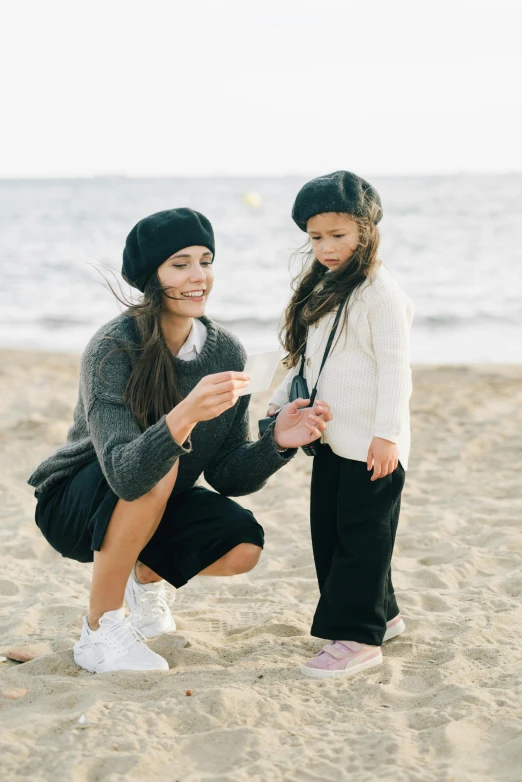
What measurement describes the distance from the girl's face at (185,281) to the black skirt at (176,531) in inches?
22.3

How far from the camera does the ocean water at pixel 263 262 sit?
10.2 meters

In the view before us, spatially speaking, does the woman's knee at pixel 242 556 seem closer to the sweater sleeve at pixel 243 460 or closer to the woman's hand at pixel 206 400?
the sweater sleeve at pixel 243 460

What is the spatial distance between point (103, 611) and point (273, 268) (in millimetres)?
12854

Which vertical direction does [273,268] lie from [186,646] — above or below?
above

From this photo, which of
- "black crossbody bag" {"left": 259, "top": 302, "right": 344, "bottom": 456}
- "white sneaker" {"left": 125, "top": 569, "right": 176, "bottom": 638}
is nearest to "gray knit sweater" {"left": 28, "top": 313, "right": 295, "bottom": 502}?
"black crossbody bag" {"left": 259, "top": 302, "right": 344, "bottom": 456}

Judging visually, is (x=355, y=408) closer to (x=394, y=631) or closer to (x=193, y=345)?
(x=193, y=345)

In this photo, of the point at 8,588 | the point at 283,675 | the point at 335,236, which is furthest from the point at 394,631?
the point at 8,588

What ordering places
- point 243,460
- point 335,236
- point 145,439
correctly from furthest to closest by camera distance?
point 243,460 → point 335,236 → point 145,439

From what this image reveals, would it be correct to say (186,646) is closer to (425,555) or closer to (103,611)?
(103,611)

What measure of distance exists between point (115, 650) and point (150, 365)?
856 mm

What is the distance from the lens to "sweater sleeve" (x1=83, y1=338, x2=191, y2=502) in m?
2.40

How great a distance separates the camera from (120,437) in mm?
2514

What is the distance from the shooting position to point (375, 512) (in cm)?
259

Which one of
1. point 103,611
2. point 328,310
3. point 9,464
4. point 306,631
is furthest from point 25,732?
point 9,464
